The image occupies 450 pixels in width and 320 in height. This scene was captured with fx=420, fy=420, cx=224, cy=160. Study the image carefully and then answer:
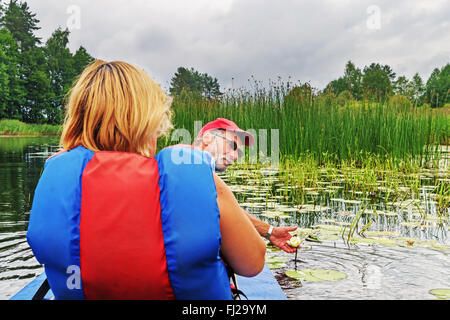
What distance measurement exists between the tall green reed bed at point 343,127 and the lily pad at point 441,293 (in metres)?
4.34

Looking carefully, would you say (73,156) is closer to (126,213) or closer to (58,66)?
(126,213)

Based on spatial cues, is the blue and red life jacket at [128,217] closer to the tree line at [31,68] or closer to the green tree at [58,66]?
the tree line at [31,68]

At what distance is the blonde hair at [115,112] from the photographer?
1104mm

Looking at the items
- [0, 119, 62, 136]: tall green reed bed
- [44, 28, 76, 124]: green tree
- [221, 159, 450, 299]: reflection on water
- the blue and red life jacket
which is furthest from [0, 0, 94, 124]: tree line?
the blue and red life jacket

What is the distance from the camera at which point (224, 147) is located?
76.9 inches

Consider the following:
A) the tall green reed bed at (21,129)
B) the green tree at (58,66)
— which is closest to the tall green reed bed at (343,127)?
the tall green reed bed at (21,129)

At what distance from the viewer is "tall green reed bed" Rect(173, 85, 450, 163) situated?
689cm

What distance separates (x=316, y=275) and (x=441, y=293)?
0.68 m

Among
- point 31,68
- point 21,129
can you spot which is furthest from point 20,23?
point 21,129

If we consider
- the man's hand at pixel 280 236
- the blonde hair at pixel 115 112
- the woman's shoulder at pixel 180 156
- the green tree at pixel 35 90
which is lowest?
the man's hand at pixel 280 236

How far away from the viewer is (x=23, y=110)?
142 ft

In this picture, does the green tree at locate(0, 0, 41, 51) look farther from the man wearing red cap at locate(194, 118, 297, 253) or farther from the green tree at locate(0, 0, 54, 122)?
the man wearing red cap at locate(194, 118, 297, 253)
